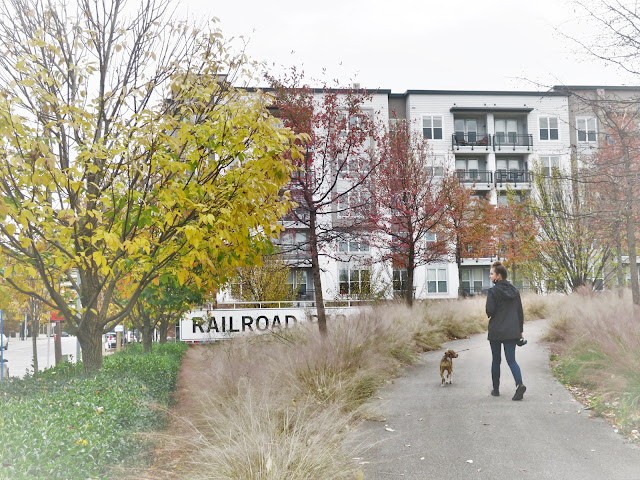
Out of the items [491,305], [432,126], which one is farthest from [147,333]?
[432,126]

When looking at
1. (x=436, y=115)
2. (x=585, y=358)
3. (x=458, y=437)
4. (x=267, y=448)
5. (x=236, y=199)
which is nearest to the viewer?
(x=267, y=448)

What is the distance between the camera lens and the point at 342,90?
12.9 metres

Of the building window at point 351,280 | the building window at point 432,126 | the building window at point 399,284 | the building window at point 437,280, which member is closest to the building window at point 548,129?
the building window at point 432,126

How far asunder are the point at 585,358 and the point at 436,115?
3530cm

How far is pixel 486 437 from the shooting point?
20.3 feet

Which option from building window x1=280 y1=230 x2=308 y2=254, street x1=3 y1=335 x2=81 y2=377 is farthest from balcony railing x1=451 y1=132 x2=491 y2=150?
building window x1=280 y1=230 x2=308 y2=254

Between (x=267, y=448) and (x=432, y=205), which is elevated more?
(x=432, y=205)

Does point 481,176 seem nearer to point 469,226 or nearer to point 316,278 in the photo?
point 469,226

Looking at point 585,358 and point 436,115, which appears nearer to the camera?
point 585,358

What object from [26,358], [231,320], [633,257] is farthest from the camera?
[26,358]

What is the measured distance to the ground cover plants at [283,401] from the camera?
4688 mm

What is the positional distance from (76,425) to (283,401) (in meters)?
2.31

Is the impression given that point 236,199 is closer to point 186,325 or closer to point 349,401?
point 349,401

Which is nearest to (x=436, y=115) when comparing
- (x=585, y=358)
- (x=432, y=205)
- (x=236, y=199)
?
(x=432, y=205)
